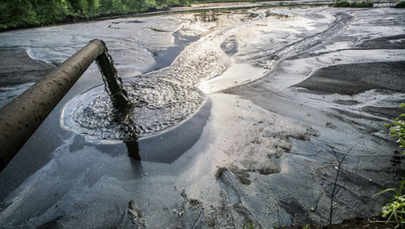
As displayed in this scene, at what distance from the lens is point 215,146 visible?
2805mm

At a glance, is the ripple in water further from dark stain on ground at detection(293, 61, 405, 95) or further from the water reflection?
dark stain on ground at detection(293, 61, 405, 95)

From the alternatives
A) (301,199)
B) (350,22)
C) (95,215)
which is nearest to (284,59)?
(301,199)

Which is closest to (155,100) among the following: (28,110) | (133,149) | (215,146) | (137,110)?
(137,110)

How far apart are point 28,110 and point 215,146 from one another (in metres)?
2.08

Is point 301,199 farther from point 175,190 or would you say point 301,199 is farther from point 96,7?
point 96,7

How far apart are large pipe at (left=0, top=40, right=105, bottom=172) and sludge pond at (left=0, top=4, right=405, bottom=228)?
1161 millimetres

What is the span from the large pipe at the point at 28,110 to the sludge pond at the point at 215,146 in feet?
3.81

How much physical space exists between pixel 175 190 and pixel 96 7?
17354 mm

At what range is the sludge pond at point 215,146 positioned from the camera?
1.94m

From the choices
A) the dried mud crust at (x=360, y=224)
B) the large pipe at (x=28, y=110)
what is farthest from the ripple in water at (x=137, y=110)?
the dried mud crust at (x=360, y=224)

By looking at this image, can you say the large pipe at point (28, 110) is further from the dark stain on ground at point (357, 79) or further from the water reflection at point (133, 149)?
the dark stain on ground at point (357, 79)

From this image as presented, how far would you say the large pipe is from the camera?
1.04 m

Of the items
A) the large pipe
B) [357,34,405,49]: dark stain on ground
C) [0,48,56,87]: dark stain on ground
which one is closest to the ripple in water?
the large pipe

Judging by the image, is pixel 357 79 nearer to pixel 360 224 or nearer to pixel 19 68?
pixel 360 224
